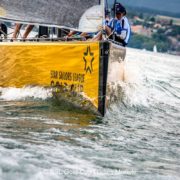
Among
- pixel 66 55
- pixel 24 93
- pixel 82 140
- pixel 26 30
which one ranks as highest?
pixel 26 30

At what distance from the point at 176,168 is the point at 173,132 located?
2.13 meters

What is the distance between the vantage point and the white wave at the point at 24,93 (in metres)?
9.38

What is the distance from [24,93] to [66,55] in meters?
1.29

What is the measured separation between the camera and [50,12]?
29.3ft

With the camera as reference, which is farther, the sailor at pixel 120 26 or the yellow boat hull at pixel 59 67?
the sailor at pixel 120 26

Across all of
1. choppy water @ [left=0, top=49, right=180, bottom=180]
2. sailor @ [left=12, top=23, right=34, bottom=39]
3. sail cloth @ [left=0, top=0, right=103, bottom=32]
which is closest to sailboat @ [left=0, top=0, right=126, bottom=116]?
sail cloth @ [left=0, top=0, right=103, bottom=32]

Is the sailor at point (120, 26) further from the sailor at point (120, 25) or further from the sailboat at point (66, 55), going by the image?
the sailboat at point (66, 55)

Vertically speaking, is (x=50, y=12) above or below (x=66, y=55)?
above

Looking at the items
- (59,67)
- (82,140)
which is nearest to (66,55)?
(59,67)

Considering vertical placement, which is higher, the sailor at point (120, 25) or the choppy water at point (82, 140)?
the sailor at point (120, 25)

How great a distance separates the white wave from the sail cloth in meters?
1.23

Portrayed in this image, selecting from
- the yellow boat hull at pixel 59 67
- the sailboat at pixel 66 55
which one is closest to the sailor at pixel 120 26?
the sailboat at pixel 66 55

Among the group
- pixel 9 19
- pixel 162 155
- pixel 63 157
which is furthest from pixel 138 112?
pixel 63 157

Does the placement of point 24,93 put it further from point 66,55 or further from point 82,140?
point 82,140
